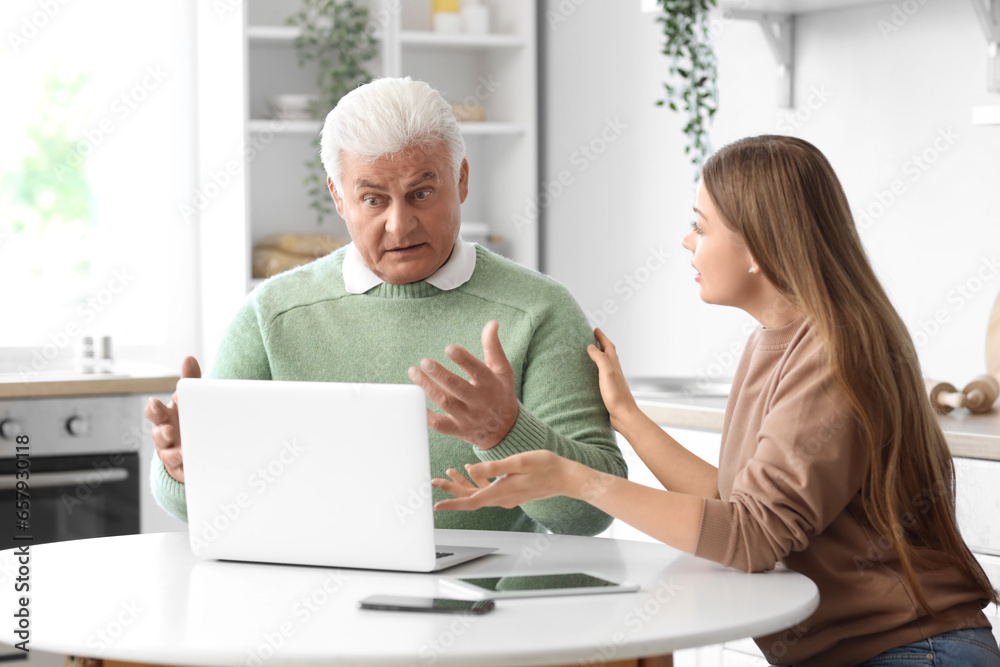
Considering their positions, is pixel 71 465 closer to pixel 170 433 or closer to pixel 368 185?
pixel 170 433

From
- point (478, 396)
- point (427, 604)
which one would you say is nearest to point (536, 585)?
point (427, 604)

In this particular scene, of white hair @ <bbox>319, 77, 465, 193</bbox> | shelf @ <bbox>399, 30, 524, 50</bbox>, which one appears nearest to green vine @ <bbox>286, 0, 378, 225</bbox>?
shelf @ <bbox>399, 30, 524, 50</bbox>

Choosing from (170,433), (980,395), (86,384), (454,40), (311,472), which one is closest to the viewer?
(311,472)

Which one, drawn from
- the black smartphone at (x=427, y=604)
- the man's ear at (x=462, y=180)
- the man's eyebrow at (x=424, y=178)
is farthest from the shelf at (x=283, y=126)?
the black smartphone at (x=427, y=604)

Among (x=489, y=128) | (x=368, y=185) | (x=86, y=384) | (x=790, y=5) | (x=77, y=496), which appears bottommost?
(x=77, y=496)

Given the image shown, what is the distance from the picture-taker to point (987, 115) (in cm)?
189

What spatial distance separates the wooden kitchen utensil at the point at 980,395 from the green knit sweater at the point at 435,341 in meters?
0.79

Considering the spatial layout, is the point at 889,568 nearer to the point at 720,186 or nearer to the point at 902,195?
the point at 720,186

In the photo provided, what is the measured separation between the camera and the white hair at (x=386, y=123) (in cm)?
152

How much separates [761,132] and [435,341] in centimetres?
131

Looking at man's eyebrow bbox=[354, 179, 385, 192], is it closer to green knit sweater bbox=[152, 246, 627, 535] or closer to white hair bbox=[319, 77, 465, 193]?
white hair bbox=[319, 77, 465, 193]

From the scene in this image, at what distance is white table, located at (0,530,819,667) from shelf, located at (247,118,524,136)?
1905 millimetres

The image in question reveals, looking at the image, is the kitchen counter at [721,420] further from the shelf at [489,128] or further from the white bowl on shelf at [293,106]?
the white bowl on shelf at [293,106]

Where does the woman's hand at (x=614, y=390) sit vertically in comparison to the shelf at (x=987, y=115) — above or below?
below
